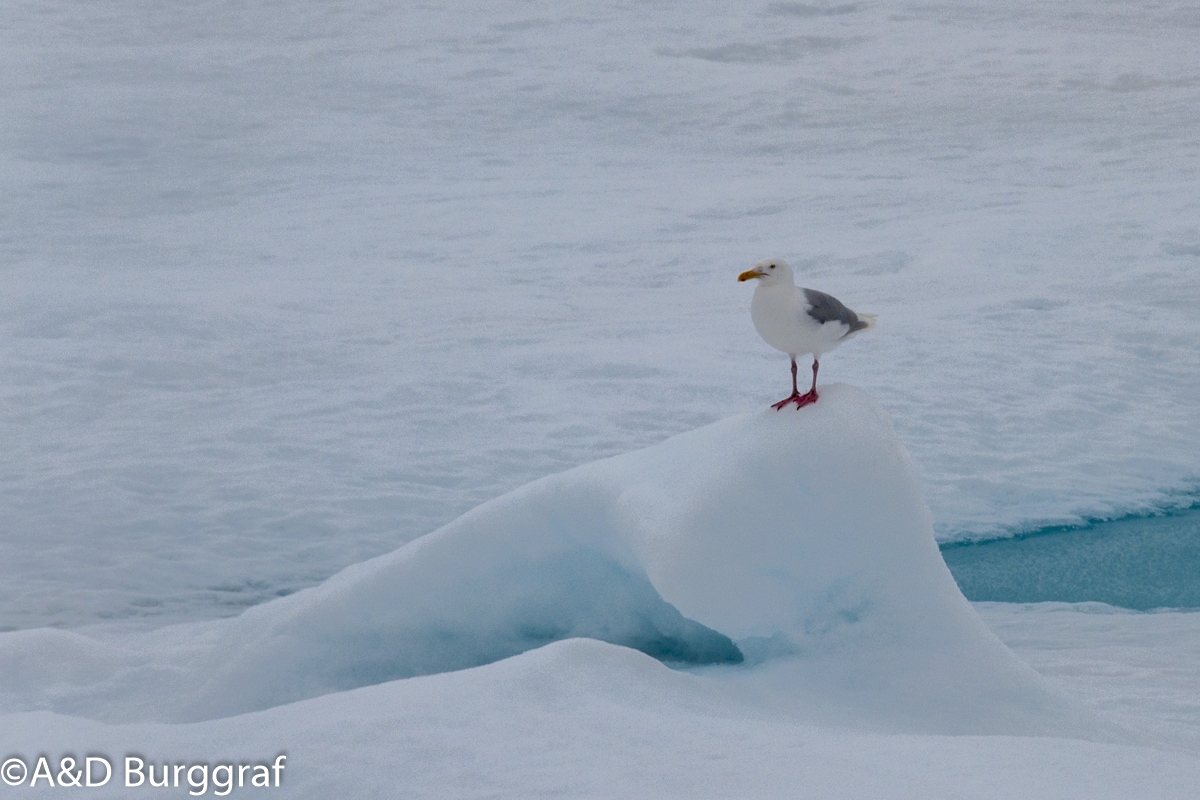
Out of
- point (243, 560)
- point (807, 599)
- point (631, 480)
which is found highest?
point (631, 480)

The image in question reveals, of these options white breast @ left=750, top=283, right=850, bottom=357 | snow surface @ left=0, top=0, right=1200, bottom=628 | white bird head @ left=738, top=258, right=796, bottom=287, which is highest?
white bird head @ left=738, top=258, right=796, bottom=287

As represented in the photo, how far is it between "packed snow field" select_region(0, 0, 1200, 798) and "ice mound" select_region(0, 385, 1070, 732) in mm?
13

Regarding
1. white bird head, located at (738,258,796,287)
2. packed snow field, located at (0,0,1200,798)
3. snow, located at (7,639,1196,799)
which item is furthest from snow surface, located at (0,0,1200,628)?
white bird head, located at (738,258,796,287)

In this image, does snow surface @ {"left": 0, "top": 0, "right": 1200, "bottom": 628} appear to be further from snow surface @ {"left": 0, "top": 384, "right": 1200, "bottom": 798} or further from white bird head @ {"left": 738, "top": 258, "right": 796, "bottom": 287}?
white bird head @ {"left": 738, "top": 258, "right": 796, "bottom": 287}

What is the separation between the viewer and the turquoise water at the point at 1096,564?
5492mm

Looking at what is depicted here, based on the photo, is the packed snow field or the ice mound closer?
the packed snow field

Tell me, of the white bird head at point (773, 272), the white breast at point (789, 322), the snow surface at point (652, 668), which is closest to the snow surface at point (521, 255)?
the snow surface at point (652, 668)

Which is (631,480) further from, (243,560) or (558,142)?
(558,142)

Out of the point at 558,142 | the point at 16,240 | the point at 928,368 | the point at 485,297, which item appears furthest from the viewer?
the point at 558,142

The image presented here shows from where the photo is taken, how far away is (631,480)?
140 inches

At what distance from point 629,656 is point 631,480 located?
0.65 m

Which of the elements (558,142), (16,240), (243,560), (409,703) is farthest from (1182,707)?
(558,142)

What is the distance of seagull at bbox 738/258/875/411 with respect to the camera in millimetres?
3250

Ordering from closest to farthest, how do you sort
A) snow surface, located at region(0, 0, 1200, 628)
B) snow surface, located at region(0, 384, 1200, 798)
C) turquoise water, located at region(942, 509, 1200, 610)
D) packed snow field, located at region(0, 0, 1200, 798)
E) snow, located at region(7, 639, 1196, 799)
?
snow, located at region(7, 639, 1196, 799) → snow surface, located at region(0, 384, 1200, 798) → packed snow field, located at region(0, 0, 1200, 798) → turquoise water, located at region(942, 509, 1200, 610) → snow surface, located at region(0, 0, 1200, 628)
